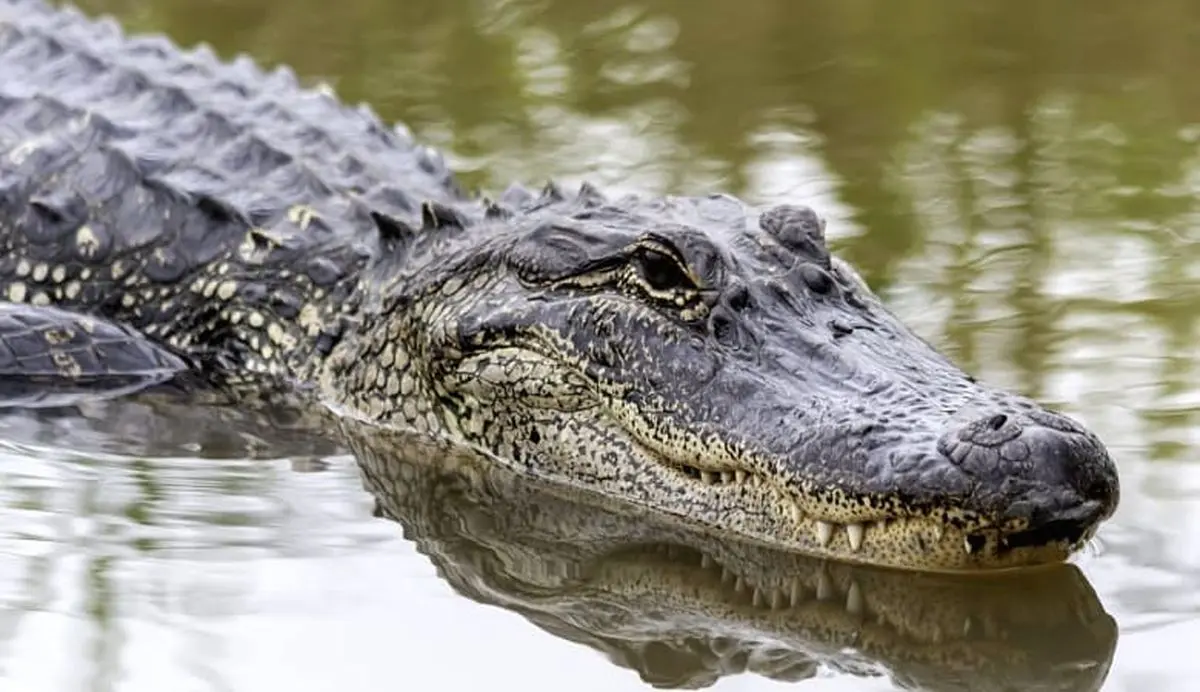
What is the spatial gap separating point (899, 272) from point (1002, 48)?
12.8 feet

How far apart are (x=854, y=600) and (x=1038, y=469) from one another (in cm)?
48

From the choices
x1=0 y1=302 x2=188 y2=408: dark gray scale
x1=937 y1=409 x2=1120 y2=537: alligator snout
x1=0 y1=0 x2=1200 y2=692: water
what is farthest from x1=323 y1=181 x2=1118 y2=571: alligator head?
x1=0 y1=302 x2=188 y2=408: dark gray scale

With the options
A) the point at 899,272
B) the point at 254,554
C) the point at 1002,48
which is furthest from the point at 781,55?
the point at 254,554

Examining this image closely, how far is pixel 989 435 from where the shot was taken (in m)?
4.14

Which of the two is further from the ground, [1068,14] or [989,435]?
[1068,14]

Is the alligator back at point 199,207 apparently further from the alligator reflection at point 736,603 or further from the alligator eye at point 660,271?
the alligator reflection at point 736,603

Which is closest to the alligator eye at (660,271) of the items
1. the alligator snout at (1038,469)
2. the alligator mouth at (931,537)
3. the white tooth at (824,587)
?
the alligator mouth at (931,537)

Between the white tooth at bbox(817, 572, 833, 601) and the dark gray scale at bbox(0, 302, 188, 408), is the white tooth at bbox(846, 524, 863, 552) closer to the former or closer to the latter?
the white tooth at bbox(817, 572, 833, 601)

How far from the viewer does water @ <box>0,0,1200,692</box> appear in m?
3.95

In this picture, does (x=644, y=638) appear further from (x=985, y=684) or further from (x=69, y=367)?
(x=69, y=367)

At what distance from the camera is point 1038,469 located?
4078 mm

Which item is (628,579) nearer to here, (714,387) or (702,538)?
(702,538)

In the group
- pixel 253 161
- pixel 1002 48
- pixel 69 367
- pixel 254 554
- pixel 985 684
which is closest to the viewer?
pixel 985 684

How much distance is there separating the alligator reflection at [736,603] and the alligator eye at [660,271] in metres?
0.56
